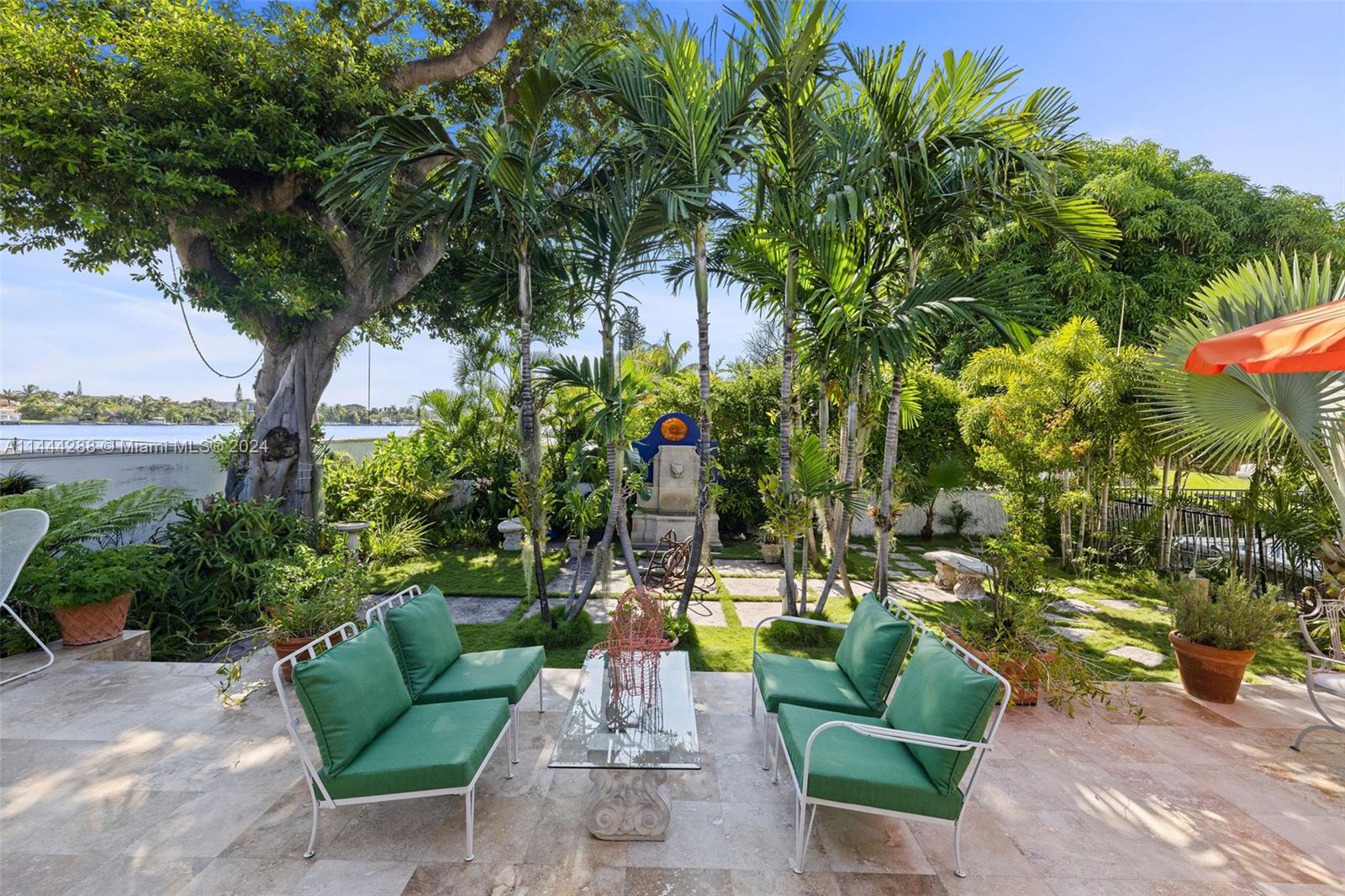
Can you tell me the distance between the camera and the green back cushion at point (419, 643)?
3.10 metres

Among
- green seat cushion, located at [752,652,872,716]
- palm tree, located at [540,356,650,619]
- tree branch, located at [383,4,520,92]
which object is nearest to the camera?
green seat cushion, located at [752,652,872,716]

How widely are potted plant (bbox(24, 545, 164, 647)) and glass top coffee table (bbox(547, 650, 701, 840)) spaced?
167 inches

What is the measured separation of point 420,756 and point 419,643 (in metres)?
0.90

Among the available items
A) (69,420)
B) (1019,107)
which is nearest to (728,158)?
(1019,107)

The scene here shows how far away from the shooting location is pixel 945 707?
2311 millimetres

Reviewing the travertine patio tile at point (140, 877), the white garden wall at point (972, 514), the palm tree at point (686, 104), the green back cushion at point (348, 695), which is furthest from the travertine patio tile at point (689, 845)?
the white garden wall at point (972, 514)

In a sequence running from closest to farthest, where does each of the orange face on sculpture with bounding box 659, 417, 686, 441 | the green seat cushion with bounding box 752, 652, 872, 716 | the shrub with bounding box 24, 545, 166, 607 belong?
the green seat cushion with bounding box 752, 652, 872, 716
the shrub with bounding box 24, 545, 166, 607
the orange face on sculpture with bounding box 659, 417, 686, 441

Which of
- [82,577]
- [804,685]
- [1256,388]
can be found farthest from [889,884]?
[82,577]

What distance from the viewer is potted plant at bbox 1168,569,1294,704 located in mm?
3990

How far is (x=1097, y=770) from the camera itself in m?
3.14

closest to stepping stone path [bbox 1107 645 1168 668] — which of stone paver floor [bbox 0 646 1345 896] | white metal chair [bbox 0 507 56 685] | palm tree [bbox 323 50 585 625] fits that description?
stone paver floor [bbox 0 646 1345 896]

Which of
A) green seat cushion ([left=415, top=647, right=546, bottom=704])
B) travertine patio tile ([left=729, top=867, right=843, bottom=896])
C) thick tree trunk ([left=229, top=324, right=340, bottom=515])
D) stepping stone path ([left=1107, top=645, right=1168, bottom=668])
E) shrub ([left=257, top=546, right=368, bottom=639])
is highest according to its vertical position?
thick tree trunk ([left=229, top=324, right=340, bottom=515])

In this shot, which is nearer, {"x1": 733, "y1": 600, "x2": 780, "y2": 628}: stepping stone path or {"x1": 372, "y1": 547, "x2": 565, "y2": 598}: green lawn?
{"x1": 733, "y1": 600, "x2": 780, "y2": 628}: stepping stone path

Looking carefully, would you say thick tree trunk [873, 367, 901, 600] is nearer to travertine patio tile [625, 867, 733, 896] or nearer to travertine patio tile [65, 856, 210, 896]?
travertine patio tile [625, 867, 733, 896]
